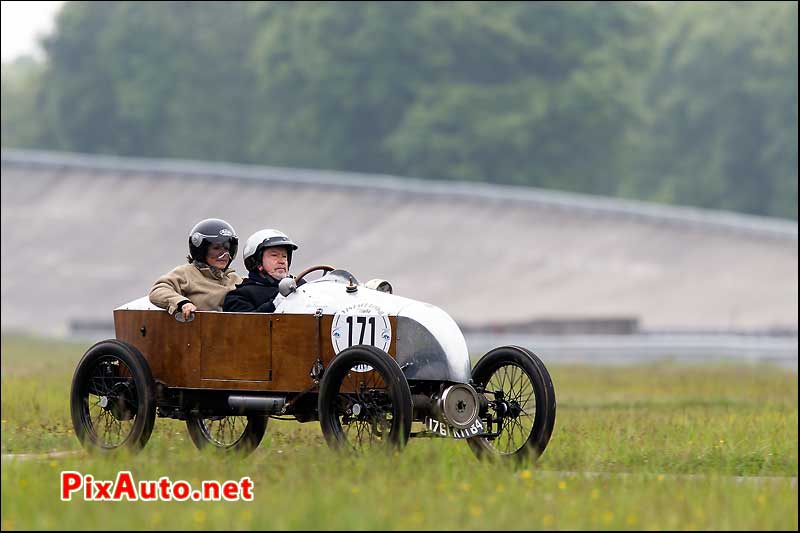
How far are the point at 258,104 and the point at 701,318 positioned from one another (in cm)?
3579

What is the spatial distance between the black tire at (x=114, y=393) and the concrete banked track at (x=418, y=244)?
28005mm

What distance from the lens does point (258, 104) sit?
71812 millimetres

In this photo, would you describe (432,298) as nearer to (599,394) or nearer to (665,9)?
(599,394)

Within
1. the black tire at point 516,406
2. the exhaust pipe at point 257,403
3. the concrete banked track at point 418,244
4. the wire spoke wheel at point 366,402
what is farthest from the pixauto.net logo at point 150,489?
the concrete banked track at point 418,244

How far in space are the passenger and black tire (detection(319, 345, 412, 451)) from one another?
5.11 ft

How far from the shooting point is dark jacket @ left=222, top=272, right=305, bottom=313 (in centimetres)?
1066

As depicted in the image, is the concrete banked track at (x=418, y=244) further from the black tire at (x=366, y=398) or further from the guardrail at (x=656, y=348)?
the black tire at (x=366, y=398)

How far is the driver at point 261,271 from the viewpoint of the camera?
35.1 feet

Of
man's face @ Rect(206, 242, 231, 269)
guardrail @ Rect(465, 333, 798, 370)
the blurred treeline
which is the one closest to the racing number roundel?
man's face @ Rect(206, 242, 231, 269)

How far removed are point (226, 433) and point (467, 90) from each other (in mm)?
54549

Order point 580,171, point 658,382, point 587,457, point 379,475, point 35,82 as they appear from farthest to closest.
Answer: point 35,82
point 580,171
point 658,382
point 587,457
point 379,475

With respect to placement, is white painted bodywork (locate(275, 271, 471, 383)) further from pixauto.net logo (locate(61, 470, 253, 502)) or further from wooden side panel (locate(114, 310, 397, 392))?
pixauto.net logo (locate(61, 470, 253, 502))

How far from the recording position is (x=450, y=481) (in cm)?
861

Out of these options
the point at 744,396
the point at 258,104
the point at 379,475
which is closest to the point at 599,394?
the point at 744,396
